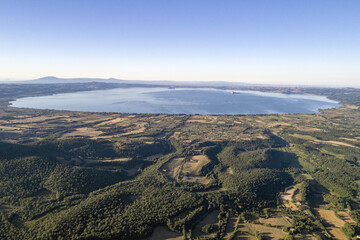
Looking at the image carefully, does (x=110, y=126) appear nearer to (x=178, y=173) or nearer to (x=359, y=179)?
(x=178, y=173)

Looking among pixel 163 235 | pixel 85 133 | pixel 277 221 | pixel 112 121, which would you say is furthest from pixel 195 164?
pixel 112 121

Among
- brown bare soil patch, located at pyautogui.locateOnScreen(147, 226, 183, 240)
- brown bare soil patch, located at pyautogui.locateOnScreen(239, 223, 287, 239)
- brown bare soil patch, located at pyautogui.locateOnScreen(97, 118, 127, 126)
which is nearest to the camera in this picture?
brown bare soil patch, located at pyautogui.locateOnScreen(147, 226, 183, 240)

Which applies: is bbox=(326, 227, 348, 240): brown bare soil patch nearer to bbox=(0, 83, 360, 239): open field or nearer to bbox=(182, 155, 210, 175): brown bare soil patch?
bbox=(0, 83, 360, 239): open field

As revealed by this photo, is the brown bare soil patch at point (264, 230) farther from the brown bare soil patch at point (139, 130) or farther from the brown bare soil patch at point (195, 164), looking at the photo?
the brown bare soil patch at point (139, 130)

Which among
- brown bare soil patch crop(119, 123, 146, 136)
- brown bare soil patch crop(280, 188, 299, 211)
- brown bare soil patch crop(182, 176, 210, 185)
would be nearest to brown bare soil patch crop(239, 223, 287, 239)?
brown bare soil patch crop(280, 188, 299, 211)

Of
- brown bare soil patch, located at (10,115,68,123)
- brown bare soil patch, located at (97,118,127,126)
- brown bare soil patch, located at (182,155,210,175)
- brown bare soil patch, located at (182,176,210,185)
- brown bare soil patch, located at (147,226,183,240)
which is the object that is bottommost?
brown bare soil patch, located at (147,226,183,240)

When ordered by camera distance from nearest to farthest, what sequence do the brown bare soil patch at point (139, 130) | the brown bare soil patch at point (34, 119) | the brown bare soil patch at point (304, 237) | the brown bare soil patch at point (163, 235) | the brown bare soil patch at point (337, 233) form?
the brown bare soil patch at point (163, 235), the brown bare soil patch at point (304, 237), the brown bare soil patch at point (337, 233), the brown bare soil patch at point (139, 130), the brown bare soil patch at point (34, 119)

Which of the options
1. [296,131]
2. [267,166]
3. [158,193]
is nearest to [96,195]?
[158,193]

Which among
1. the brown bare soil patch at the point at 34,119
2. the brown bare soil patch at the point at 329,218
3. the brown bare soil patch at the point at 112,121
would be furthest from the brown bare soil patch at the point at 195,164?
the brown bare soil patch at the point at 34,119

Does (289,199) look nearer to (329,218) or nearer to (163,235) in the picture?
(329,218)
